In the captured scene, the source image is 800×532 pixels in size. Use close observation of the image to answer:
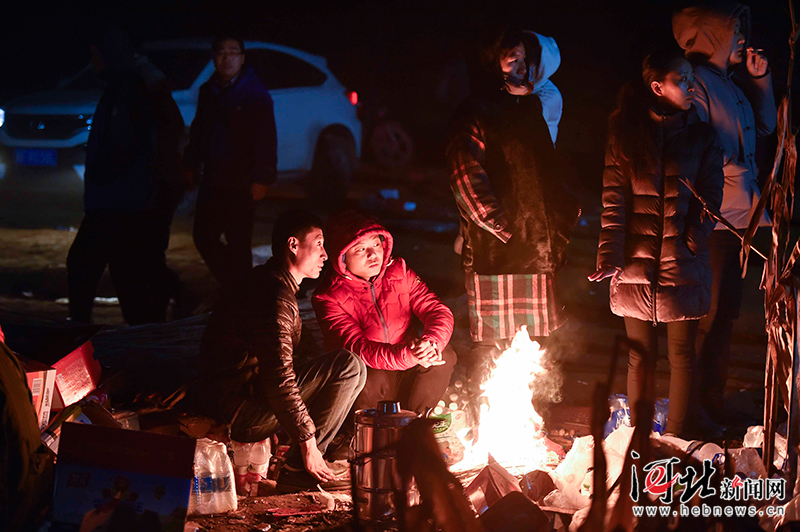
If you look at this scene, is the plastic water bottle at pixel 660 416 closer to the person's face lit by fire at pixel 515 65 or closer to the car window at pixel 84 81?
the person's face lit by fire at pixel 515 65

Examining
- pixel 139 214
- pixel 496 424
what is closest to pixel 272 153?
pixel 139 214

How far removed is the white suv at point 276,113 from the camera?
6.39 m

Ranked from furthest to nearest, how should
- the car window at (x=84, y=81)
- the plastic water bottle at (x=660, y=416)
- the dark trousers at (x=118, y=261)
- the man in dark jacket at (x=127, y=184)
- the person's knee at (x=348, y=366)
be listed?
the car window at (x=84, y=81)
the dark trousers at (x=118, y=261)
the man in dark jacket at (x=127, y=184)
the plastic water bottle at (x=660, y=416)
the person's knee at (x=348, y=366)

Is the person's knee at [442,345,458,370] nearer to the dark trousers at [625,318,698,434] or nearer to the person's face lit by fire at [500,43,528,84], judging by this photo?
the dark trousers at [625,318,698,434]

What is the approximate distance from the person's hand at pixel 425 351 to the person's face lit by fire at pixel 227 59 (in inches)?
126

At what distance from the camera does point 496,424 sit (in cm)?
405

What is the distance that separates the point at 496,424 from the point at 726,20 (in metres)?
2.75

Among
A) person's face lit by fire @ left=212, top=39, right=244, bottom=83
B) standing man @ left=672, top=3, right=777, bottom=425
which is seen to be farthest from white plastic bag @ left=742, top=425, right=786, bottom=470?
person's face lit by fire @ left=212, top=39, right=244, bottom=83

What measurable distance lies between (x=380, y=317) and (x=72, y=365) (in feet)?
5.57

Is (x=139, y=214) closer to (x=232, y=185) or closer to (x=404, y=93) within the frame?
(x=232, y=185)

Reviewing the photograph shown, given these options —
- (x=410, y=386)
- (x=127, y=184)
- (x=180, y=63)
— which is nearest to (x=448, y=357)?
(x=410, y=386)

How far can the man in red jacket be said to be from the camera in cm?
400

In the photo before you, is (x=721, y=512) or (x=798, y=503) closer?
(x=798, y=503)

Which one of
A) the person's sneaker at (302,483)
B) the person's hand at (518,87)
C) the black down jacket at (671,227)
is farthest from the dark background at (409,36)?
the person's sneaker at (302,483)
